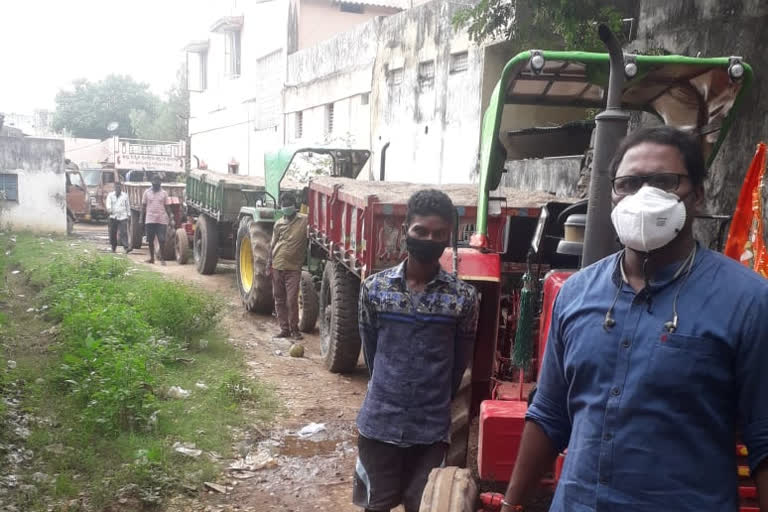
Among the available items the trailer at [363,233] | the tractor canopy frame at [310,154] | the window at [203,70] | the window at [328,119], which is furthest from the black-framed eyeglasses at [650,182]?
the window at [203,70]

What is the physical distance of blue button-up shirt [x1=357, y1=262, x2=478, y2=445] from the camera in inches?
113

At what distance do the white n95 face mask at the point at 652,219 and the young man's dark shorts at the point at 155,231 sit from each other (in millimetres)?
13955

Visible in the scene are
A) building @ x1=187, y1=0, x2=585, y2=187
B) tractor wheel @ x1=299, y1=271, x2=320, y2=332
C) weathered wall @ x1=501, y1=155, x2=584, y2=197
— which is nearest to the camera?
tractor wheel @ x1=299, y1=271, x2=320, y2=332

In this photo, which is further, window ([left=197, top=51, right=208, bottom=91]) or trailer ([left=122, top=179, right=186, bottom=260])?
window ([left=197, top=51, right=208, bottom=91])

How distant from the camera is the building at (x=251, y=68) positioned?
22.9m

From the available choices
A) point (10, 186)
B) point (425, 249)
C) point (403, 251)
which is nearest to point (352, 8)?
point (10, 186)

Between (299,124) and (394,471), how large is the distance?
19517 mm

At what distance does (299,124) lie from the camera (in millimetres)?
21719

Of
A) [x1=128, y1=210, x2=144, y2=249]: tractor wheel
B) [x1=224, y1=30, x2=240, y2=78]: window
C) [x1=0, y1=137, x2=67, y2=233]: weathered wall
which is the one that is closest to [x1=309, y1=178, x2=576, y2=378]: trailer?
[x1=128, y1=210, x2=144, y2=249]: tractor wheel

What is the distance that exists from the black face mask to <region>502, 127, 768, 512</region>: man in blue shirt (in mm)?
1103

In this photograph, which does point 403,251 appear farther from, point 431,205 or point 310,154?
point 310,154

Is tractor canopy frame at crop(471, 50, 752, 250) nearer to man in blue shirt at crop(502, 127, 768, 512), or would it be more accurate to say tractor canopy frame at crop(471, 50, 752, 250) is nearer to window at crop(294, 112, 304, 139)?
man in blue shirt at crop(502, 127, 768, 512)

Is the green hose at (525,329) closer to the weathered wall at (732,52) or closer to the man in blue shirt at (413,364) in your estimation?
the man in blue shirt at (413,364)

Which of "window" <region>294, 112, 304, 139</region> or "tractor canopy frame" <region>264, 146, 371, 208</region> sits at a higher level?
"window" <region>294, 112, 304, 139</region>
